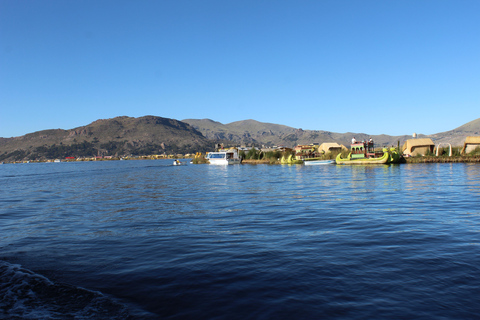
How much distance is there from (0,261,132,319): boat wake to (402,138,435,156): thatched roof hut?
269ft

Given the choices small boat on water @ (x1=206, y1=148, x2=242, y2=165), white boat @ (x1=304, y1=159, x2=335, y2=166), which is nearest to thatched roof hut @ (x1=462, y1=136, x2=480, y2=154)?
white boat @ (x1=304, y1=159, x2=335, y2=166)

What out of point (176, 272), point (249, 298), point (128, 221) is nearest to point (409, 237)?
point (249, 298)

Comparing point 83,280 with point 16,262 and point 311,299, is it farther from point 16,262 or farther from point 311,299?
point 311,299

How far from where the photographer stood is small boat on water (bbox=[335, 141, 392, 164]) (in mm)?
67188

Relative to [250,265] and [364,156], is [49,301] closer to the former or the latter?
[250,265]

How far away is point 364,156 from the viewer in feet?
237

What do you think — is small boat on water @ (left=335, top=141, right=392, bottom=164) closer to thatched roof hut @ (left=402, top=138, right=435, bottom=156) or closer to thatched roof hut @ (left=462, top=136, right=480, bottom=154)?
thatched roof hut @ (left=402, top=138, right=435, bottom=156)

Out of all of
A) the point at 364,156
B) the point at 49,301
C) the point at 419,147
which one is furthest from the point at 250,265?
the point at 419,147

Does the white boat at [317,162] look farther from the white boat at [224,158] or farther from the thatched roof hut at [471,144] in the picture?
the white boat at [224,158]

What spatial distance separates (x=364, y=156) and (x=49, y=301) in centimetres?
7289

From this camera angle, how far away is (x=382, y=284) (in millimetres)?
7281

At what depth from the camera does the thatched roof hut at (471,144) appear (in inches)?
2542

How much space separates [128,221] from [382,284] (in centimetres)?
1276

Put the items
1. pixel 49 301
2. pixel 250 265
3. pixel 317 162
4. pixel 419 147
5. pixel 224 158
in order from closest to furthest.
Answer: pixel 49 301, pixel 250 265, pixel 419 147, pixel 317 162, pixel 224 158
